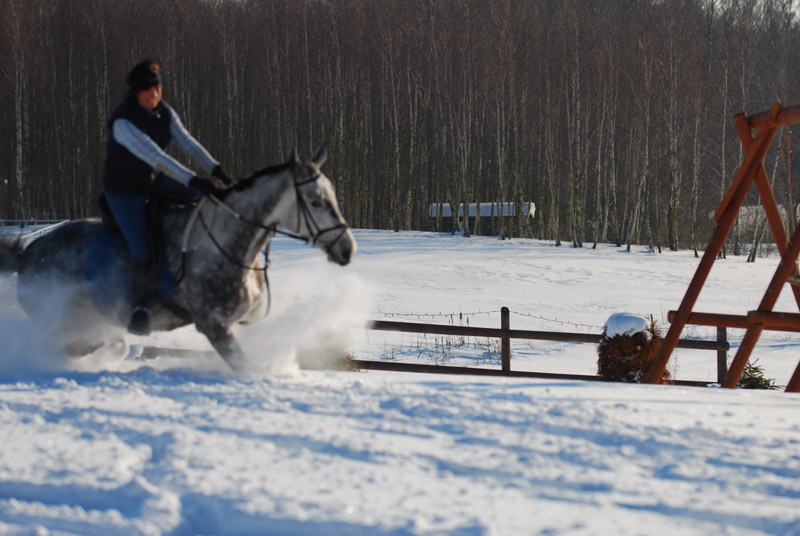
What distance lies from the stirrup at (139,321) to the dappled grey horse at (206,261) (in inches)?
5.1

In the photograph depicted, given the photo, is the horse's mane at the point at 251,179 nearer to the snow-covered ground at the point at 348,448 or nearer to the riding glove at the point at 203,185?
the riding glove at the point at 203,185

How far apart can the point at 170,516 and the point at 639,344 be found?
21.2 feet

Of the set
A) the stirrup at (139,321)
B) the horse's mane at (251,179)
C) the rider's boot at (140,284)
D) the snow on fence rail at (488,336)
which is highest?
the horse's mane at (251,179)

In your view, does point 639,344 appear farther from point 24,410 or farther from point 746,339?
point 24,410

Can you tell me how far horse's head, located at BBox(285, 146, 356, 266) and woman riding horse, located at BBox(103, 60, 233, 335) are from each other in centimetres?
64

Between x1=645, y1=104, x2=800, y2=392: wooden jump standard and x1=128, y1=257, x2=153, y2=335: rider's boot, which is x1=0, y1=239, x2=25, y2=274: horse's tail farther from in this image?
x1=645, y1=104, x2=800, y2=392: wooden jump standard

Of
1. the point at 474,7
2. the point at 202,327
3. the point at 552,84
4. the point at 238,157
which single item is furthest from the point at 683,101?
the point at 202,327

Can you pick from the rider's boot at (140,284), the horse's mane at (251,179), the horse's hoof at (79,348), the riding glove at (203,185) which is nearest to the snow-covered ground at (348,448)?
the horse's hoof at (79,348)

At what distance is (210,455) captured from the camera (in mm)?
3195

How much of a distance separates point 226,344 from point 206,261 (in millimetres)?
593

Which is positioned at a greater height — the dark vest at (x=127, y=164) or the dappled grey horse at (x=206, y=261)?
the dark vest at (x=127, y=164)

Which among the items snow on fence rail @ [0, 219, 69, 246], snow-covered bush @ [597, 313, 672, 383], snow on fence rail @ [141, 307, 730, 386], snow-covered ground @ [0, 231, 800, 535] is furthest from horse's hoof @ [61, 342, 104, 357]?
snow on fence rail @ [0, 219, 69, 246]

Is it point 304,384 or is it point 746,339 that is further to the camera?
point 746,339

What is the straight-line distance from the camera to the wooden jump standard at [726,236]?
6.43 metres
